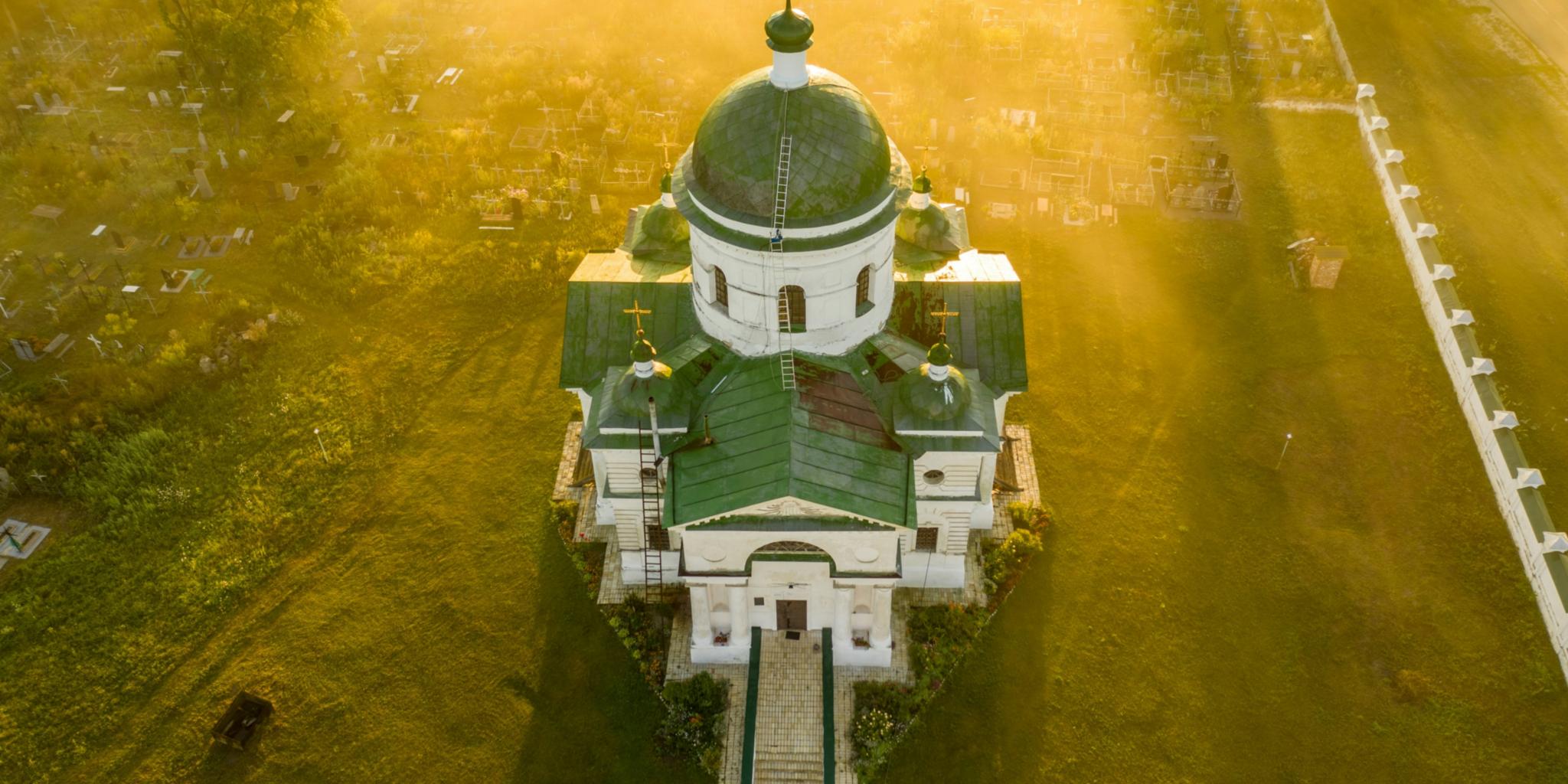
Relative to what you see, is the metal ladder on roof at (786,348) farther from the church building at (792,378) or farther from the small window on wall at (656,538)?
the small window on wall at (656,538)

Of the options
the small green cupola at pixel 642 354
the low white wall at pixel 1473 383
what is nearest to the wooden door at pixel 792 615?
the small green cupola at pixel 642 354

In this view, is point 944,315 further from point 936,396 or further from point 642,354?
point 642,354

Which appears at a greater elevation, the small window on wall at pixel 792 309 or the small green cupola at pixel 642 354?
the small window on wall at pixel 792 309

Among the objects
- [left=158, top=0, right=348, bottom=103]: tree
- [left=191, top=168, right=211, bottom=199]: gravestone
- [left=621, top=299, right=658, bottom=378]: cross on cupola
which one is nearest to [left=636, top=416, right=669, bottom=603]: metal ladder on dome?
[left=621, top=299, right=658, bottom=378]: cross on cupola

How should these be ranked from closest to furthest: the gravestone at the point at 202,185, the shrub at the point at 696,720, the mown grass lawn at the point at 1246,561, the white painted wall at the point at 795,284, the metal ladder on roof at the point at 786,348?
the white painted wall at the point at 795,284
the metal ladder on roof at the point at 786,348
the shrub at the point at 696,720
the mown grass lawn at the point at 1246,561
the gravestone at the point at 202,185

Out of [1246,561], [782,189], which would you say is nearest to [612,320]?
[782,189]

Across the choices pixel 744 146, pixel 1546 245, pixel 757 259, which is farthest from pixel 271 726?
pixel 1546 245

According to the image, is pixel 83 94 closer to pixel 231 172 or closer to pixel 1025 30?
pixel 231 172

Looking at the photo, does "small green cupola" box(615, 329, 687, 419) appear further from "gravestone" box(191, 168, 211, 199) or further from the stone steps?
"gravestone" box(191, 168, 211, 199)
